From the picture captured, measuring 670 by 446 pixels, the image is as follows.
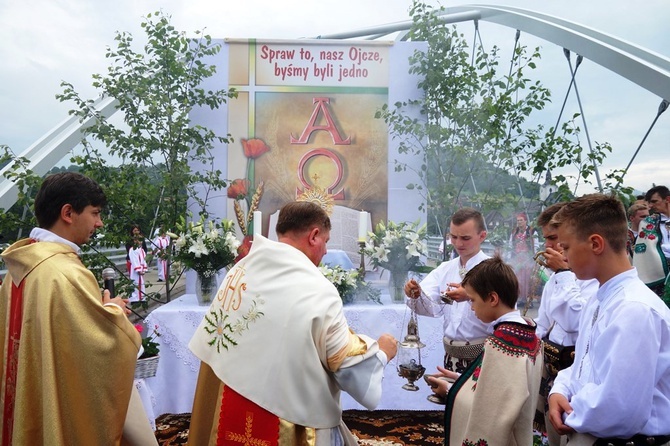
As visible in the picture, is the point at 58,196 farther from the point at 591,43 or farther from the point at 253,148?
the point at 591,43

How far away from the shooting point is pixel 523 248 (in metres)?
7.72

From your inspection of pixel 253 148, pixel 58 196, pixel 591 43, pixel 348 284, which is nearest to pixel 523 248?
pixel 348 284

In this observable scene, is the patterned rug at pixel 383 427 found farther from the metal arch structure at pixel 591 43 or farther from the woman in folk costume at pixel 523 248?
the metal arch structure at pixel 591 43

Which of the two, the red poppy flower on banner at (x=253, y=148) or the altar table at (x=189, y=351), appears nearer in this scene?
the altar table at (x=189, y=351)

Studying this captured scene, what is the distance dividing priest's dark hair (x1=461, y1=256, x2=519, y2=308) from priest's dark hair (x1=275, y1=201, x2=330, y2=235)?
0.85 meters

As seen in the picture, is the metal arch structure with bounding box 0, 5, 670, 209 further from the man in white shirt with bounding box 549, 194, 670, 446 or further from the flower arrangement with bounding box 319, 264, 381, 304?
the man in white shirt with bounding box 549, 194, 670, 446

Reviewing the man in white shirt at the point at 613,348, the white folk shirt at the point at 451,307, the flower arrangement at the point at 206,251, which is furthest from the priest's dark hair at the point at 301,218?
the flower arrangement at the point at 206,251

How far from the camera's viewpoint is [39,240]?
282cm

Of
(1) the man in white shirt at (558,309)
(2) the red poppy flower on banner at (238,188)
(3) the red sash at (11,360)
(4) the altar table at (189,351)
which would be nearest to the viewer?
(3) the red sash at (11,360)

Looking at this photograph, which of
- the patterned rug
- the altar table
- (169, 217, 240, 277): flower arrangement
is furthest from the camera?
(169, 217, 240, 277): flower arrangement

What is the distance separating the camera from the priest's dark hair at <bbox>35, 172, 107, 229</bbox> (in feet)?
9.20

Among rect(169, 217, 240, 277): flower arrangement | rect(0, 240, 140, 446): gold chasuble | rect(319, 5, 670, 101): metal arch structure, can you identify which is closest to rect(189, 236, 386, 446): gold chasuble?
rect(0, 240, 140, 446): gold chasuble

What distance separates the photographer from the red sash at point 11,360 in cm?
273

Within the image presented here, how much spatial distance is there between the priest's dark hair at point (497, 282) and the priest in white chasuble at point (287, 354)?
554 millimetres
